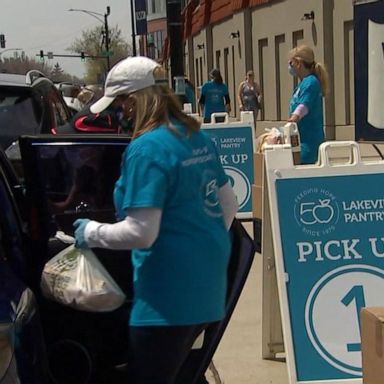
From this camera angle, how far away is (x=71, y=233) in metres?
4.31

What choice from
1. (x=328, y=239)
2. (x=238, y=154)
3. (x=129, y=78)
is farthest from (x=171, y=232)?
(x=238, y=154)

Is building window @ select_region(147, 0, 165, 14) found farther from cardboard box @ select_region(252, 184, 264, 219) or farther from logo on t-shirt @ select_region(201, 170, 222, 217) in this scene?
logo on t-shirt @ select_region(201, 170, 222, 217)

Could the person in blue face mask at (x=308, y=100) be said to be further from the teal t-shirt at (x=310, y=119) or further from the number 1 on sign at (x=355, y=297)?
the number 1 on sign at (x=355, y=297)

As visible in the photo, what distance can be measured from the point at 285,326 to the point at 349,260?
49 cm

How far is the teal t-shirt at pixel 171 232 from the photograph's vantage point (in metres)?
3.16

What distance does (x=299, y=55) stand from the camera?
7918mm

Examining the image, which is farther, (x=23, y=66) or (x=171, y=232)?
(x=23, y=66)

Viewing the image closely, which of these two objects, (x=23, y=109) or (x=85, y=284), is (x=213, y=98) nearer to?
(x=23, y=109)

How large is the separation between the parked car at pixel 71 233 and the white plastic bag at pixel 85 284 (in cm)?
43

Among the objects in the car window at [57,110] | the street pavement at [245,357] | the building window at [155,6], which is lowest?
the street pavement at [245,357]

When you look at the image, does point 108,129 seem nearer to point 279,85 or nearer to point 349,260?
point 349,260

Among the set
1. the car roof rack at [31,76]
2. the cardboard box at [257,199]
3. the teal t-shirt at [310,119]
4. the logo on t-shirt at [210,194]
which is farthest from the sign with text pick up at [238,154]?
the logo on t-shirt at [210,194]

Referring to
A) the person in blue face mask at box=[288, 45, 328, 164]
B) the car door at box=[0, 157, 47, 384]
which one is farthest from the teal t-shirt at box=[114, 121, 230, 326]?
the person in blue face mask at box=[288, 45, 328, 164]

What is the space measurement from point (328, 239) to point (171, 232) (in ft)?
5.83
